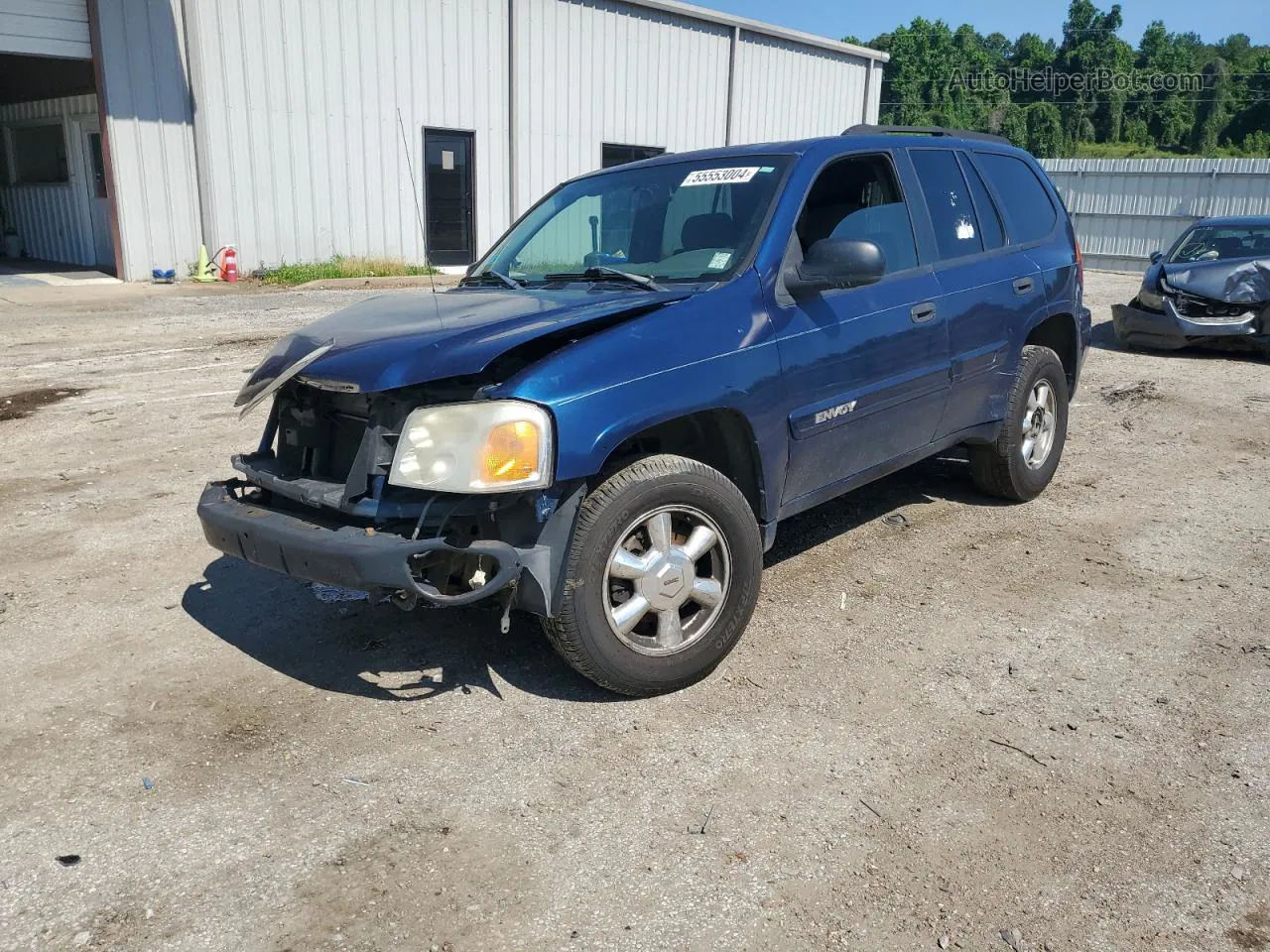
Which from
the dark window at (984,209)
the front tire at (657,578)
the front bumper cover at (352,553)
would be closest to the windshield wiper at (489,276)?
the front tire at (657,578)

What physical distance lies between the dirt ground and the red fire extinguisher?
11.9 meters

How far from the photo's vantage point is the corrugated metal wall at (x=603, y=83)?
65.0 feet

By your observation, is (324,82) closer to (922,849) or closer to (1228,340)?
(1228,340)

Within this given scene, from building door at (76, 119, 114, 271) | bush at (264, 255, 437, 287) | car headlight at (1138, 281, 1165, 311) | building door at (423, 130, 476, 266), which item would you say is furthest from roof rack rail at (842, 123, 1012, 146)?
building door at (76, 119, 114, 271)

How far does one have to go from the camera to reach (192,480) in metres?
6.08

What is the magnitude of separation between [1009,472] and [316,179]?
48.7 ft

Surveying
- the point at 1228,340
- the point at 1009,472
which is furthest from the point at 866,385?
the point at 1228,340

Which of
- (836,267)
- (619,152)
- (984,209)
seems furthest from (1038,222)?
(619,152)

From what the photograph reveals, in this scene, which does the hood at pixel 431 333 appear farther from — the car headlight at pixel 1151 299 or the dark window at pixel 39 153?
the dark window at pixel 39 153

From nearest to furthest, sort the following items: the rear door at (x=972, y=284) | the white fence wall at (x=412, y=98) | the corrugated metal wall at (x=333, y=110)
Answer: the rear door at (x=972, y=284) < the corrugated metal wall at (x=333, y=110) < the white fence wall at (x=412, y=98)

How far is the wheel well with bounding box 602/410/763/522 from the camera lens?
3.73 m

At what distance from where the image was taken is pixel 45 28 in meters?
14.7

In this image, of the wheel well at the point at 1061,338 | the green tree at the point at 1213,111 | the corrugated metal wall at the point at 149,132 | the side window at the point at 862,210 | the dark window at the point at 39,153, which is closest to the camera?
the side window at the point at 862,210

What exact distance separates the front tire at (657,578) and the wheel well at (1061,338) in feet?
9.45
